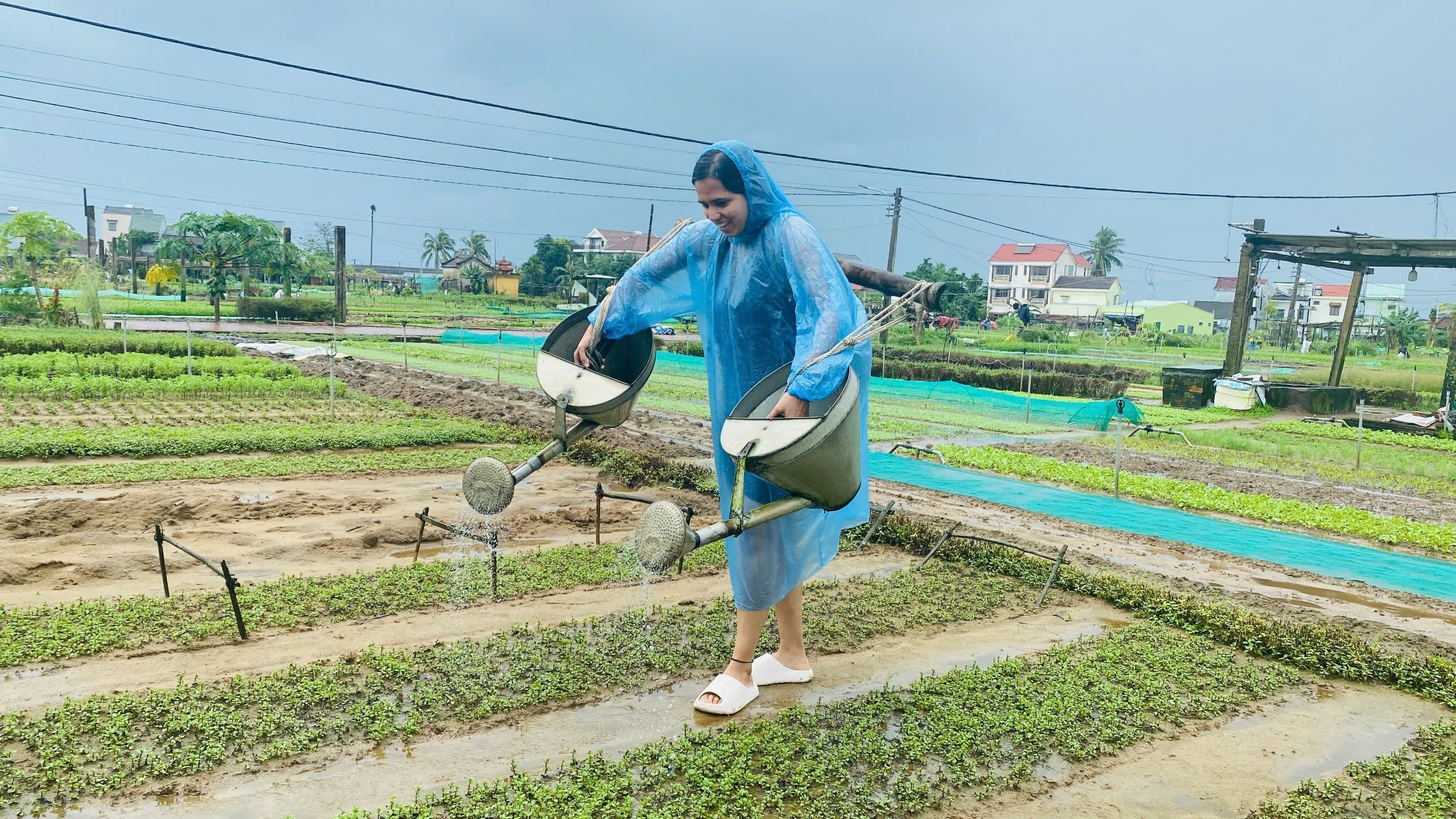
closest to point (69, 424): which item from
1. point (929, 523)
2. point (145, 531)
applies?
point (145, 531)

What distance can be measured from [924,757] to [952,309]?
5720 centimetres

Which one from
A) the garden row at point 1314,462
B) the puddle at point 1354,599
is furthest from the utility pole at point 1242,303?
the puddle at point 1354,599

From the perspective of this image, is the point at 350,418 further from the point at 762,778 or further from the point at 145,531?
the point at 762,778

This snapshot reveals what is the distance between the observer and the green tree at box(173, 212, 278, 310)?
3447 cm

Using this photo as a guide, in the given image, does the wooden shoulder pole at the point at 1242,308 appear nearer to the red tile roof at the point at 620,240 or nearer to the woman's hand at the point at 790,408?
the woman's hand at the point at 790,408

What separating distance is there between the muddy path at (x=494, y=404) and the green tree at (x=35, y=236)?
12822mm

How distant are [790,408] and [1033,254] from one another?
292ft

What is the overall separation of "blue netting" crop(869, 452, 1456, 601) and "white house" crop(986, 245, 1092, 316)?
73466mm

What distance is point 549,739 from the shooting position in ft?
13.0

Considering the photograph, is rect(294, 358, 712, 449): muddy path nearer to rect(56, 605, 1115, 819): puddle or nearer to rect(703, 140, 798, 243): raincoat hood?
rect(56, 605, 1115, 819): puddle

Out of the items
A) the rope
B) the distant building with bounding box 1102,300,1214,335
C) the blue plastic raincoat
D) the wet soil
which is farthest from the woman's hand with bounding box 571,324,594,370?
the distant building with bounding box 1102,300,1214,335

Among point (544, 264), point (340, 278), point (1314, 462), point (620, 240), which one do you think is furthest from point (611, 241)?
point (1314, 462)

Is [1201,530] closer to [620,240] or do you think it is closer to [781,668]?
[781,668]

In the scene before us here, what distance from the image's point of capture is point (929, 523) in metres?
7.86
